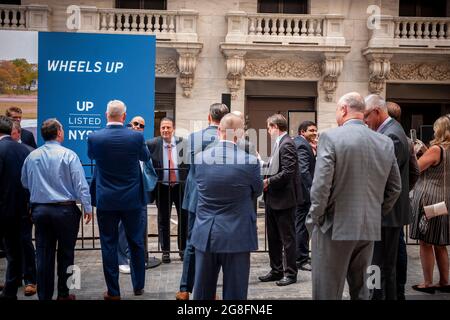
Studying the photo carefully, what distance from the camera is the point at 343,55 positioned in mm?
14852

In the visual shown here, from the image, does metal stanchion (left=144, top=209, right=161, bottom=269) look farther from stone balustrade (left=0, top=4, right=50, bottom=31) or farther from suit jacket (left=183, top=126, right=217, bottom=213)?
stone balustrade (left=0, top=4, right=50, bottom=31)

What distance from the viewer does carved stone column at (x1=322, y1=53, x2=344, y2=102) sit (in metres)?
14.8

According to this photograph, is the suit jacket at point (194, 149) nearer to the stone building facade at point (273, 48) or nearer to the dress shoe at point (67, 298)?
the dress shoe at point (67, 298)

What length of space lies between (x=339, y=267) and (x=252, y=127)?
1203 cm

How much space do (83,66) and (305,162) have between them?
12.9 ft

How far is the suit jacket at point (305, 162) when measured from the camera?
6.76 m

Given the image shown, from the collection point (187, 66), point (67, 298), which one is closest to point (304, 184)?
point (67, 298)

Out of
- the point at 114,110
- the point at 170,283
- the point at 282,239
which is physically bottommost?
the point at 170,283

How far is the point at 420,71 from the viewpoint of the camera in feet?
50.7

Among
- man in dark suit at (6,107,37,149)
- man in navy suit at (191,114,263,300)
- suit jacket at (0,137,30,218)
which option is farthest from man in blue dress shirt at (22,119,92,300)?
man in dark suit at (6,107,37,149)

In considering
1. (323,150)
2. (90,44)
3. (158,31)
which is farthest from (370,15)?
(323,150)

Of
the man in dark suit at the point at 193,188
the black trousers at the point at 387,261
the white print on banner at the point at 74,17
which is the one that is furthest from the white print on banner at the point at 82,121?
the white print on banner at the point at 74,17

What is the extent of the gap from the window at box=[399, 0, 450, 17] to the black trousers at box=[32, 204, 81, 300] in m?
14.0

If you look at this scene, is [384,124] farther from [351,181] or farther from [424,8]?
[424,8]
